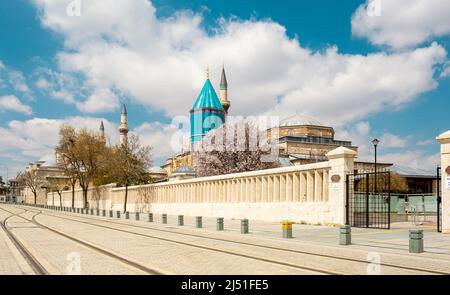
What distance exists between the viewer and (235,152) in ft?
194

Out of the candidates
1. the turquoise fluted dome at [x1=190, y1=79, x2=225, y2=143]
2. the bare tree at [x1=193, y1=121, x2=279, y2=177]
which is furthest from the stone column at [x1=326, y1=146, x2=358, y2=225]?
the turquoise fluted dome at [x1=190, y1=79, x2=225, y2=143]

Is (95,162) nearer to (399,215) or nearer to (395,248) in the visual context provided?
(399,215)

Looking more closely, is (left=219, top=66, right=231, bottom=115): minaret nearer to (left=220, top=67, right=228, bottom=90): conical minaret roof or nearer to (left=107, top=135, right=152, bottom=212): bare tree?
(left=220, top=67, right=228, bottom=90): conical minaret roof

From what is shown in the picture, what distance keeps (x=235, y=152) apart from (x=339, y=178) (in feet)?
118

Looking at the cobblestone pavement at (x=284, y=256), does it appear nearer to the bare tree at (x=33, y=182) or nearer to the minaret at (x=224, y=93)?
the minaret at (x=224, y=93)

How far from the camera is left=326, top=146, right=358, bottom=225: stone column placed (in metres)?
23.2

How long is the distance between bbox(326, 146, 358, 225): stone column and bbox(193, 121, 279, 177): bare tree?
33972 millimetres

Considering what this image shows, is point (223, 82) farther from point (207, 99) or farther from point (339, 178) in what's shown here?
point (339, 178)

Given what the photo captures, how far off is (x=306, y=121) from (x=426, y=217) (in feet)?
271

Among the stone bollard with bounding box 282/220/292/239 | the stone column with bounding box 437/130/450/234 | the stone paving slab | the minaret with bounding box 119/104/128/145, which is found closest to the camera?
the stone paving slab

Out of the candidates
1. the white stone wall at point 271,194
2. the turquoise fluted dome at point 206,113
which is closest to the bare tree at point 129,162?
the white stone wall at point 271,194
